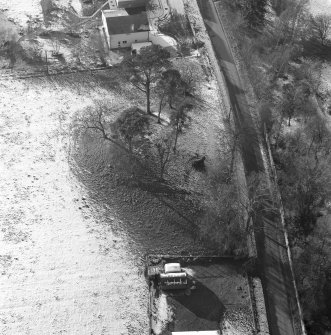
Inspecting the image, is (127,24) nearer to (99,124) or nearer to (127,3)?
(127,3)

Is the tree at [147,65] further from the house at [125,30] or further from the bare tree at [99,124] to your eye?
the house at [125,30]

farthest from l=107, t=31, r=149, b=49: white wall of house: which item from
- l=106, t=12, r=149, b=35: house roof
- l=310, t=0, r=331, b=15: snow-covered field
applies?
l=310, t=0, r=331, b=15: snow-covered field

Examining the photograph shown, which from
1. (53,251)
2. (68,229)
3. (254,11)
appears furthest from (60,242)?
(254,11)

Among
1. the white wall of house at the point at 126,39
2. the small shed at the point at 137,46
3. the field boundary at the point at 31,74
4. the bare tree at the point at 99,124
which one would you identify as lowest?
the bare tree at the point at 99,124

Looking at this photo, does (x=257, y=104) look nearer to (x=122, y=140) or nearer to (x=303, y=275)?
(x=122, y=140)

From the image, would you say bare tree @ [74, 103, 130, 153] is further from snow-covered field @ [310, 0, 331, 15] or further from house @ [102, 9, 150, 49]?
snow-covered field @ [310, 0, 331, 15]

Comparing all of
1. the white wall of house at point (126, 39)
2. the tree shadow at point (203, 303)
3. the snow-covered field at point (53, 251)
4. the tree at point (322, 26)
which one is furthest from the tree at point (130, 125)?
the tree at point (322, 26)
